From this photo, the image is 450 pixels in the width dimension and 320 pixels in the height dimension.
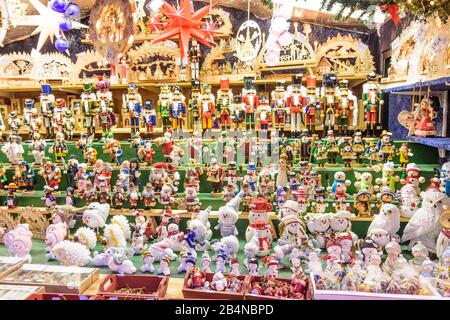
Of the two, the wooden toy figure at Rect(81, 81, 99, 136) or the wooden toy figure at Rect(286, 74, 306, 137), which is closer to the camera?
the wooden toy figure at Rect(286, 74, 306, 137)

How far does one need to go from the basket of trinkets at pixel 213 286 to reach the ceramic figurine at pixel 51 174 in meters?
2.47

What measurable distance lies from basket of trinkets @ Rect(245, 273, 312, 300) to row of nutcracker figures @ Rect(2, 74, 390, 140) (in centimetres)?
271

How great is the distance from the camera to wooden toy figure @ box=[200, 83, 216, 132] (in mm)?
5219

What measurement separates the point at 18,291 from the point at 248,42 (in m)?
4.65

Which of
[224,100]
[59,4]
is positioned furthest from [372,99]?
[59,4]

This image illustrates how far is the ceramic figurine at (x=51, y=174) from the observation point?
4562mm

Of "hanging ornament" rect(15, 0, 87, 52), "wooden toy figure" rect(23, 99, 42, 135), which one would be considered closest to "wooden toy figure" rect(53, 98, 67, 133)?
"wooden toy figure" rect(23, 99, 42, 135)

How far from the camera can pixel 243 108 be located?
5125mm

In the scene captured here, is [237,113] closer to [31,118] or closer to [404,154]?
[404,154]

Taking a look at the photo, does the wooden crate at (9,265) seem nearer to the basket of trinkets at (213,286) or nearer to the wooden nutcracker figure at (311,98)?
the basket of trinkets at (213,286)

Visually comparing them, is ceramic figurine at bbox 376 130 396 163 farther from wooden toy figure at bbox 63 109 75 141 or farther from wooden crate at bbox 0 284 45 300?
wooden toy figure at bbox 63 109 75 141

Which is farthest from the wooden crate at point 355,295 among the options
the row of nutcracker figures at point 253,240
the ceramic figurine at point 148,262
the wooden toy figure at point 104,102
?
the wooden toy figure at point 104,102

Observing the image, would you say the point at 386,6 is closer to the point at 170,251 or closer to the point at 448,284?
the point at 448,284

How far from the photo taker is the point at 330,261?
2.71 metres
